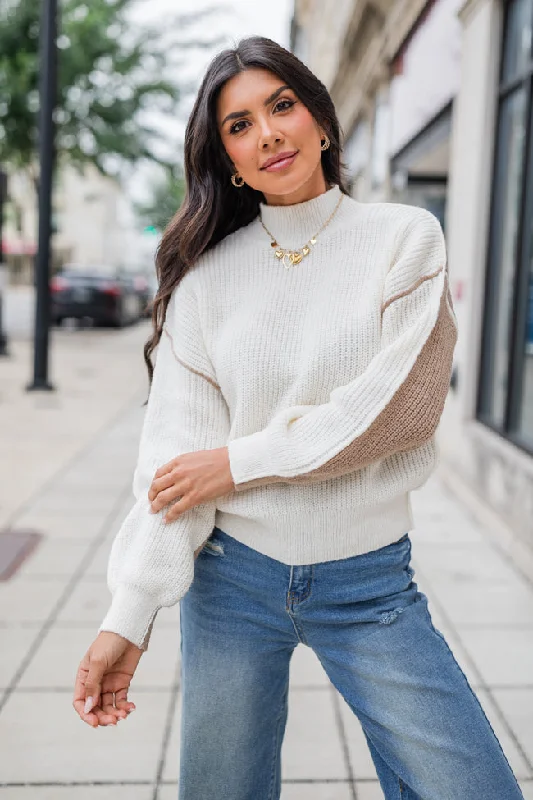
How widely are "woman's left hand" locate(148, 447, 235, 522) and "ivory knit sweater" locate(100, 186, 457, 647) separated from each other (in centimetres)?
3

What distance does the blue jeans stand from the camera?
143 cm

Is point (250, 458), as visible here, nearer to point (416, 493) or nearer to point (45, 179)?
A: point (416, 493)

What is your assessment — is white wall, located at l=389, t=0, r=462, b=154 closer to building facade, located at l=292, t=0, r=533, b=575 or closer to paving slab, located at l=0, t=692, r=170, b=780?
building facade, located at l=292, t=0, r=533, b=575

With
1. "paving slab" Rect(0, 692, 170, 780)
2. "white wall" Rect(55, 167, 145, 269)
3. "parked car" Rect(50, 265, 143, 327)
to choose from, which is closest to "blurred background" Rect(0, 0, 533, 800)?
"paving slab" Rect(0, 692, 170, 780)

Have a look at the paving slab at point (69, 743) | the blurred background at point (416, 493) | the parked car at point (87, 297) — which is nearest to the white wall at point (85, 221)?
the parked car at point (87, 297)

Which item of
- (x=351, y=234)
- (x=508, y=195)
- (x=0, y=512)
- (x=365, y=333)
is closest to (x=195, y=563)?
(x=365, y=333)

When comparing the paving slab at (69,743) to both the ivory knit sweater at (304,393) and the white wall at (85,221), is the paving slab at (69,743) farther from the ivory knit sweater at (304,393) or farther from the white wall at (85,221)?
the white wall at (85,221)

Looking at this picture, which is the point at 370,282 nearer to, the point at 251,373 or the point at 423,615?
the point at 251,373

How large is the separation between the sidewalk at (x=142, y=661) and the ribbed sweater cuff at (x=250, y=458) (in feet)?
4.70

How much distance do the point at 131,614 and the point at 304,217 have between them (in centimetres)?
81

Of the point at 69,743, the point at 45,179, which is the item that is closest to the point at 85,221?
the point at 45,179

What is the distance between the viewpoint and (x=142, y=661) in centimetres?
341

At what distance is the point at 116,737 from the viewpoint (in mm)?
2863

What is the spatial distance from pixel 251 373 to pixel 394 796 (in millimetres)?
827
